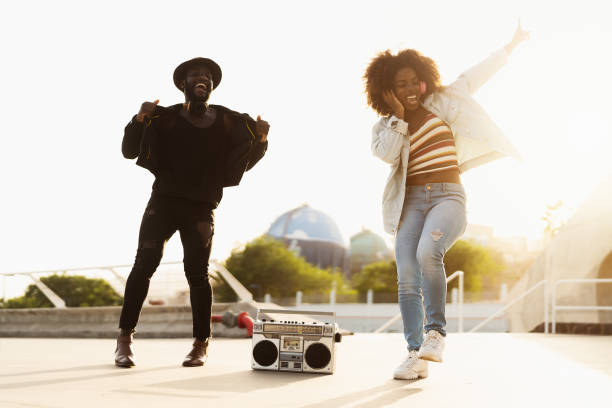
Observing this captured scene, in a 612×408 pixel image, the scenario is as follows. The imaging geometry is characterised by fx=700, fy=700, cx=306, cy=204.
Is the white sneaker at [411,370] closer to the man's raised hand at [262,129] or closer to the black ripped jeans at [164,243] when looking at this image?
the black ripped jeans at [164,243]

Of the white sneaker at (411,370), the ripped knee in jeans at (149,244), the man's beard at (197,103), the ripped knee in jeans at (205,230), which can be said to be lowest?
the white sneaker at (411,370)

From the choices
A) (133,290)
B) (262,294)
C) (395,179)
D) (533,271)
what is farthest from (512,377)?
(262,294)

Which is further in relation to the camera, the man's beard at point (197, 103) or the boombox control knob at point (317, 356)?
the man's beard at point (197, 103)

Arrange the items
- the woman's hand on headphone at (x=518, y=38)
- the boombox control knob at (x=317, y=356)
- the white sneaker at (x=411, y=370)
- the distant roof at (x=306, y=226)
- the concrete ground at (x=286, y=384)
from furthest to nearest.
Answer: the distant roof at (x=306, y=226), the woman's hand on headphone at (x=518, y=38), the boombox control knob at (x=317, y=356), the white sneaker at (x=411, y=370), the concrete ground at (x=286, y=384)

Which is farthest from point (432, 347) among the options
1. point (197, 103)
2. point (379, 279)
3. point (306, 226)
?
point (306, 226)

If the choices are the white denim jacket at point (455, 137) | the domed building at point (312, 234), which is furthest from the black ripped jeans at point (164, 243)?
the domed building at point (312, 234)

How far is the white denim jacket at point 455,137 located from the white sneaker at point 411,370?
0.78 metres

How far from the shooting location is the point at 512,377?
11.6 feet

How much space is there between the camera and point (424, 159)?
3.89 metres

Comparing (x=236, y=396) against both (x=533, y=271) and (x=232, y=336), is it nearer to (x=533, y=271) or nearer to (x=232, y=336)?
(x=232, y=336)

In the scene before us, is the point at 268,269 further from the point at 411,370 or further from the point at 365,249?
the point at 411,370

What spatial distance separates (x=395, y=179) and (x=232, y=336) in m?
4.53

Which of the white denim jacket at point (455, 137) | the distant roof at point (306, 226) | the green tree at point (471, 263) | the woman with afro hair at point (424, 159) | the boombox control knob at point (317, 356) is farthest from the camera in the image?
the distant roof at point (306, 226)

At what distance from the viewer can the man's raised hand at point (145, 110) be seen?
3.79 meters
